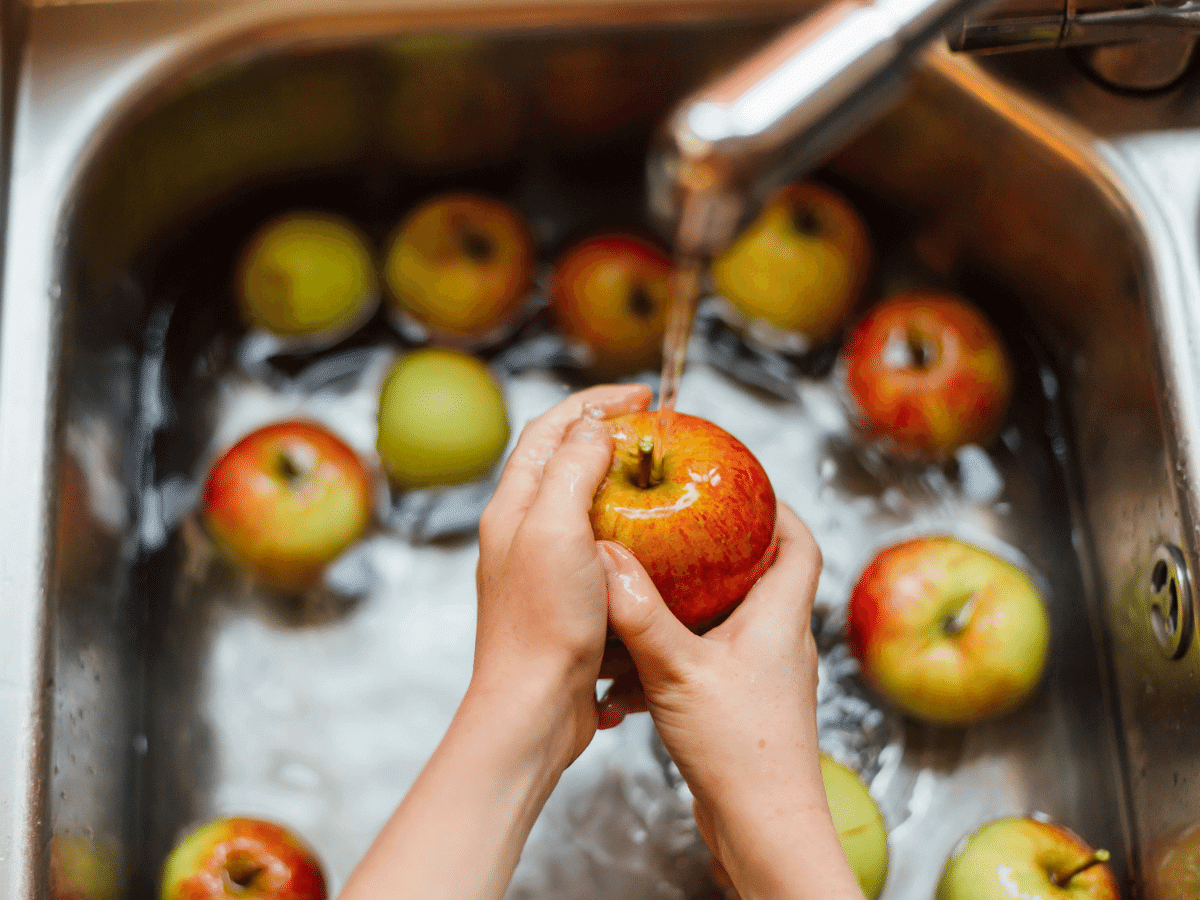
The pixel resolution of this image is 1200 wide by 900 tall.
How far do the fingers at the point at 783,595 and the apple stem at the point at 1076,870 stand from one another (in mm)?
302

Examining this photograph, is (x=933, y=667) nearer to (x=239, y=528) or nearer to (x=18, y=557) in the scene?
(x=239, y=528)

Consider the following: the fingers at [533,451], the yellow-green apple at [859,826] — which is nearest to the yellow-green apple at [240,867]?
the fingers at [533,451]

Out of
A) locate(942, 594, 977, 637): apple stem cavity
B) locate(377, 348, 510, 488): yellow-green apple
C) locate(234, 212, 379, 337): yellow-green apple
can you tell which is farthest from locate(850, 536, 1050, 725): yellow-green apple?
locate(234, 212, 379, 337): yellow-green apple

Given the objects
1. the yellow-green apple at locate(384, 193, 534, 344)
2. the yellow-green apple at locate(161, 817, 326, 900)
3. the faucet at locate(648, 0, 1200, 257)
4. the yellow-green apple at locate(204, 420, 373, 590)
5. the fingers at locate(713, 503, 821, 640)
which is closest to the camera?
the faucet at locate(648, 0, 1200, 257)

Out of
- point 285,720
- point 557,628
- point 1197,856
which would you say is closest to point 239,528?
point 285,720

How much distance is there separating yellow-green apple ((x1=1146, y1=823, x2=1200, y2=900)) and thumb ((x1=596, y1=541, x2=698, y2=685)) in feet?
1.65

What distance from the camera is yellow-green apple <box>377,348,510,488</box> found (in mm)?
1023

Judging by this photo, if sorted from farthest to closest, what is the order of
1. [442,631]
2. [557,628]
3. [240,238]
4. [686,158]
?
[240,238] → [442,631] → [557,628] → [686,158]

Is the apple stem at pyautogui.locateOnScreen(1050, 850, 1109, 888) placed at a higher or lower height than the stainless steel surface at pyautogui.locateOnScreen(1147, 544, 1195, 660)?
lower

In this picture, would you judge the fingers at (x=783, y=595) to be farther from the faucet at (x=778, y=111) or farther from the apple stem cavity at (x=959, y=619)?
the faucet at (x=778, y=111)

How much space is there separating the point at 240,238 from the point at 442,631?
53 cm

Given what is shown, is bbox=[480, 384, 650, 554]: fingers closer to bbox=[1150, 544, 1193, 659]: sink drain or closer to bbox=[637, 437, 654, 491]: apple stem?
bbox=[637, 437, 654, 491]: apple stem

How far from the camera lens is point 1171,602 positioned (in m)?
0.87

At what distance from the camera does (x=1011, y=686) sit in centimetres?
94
